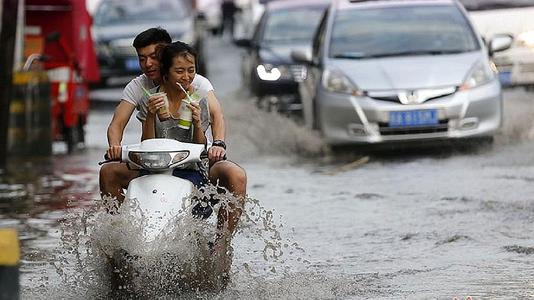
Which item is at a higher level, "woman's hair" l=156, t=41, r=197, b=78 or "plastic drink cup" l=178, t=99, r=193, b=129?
"woman's hair" l=156, t=41, r=197, b=78

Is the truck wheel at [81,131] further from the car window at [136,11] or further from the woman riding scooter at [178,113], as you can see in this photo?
the woman riding scooter at [178,113]

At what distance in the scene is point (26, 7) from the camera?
19109mm

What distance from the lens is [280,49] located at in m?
21.5

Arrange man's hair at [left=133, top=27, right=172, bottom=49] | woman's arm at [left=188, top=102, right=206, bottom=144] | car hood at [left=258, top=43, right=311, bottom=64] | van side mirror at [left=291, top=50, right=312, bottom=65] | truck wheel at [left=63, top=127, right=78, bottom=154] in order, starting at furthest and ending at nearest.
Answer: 1. car hood at [left=258, top=43, right=311, bottom=64]
2. truck wheel at [left=63, top=127, right=78, bottom=154]
3. van side mirror at [left=291, top=50, right=312, bottom=65]
4. man's hair at [left=133, top=27, right=172, bottom=49]
5. woman's arm at [left=188, top=102, right=206, bottom=144]

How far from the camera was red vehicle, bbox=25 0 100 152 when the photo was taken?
18281 mm

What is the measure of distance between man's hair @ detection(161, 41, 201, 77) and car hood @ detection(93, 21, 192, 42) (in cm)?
1997

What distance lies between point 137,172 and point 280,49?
13.7 m

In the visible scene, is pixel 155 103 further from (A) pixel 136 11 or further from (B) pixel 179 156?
(A) pixel 136 11

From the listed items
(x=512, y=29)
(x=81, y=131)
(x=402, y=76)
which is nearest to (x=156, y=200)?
(x=402, y=76)

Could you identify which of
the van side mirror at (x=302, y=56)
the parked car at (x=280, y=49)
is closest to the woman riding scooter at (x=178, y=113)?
the van side mirror at (x=302, y=56)

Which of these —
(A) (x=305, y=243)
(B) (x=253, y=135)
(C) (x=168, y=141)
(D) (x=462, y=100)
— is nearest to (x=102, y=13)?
(B) (x=253, y=135)

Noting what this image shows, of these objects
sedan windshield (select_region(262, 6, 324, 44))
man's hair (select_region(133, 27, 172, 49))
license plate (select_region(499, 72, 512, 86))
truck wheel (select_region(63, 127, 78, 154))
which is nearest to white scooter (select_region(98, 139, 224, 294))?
man's hair (select_region(133, 27, 172, 49))

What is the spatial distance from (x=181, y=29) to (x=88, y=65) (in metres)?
9.25

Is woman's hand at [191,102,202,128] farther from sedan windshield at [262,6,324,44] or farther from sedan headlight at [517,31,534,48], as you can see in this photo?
sedan headlight at [517,31,534,48]
